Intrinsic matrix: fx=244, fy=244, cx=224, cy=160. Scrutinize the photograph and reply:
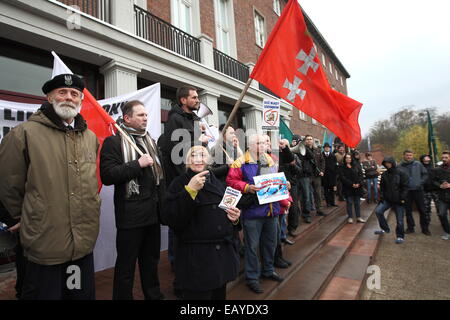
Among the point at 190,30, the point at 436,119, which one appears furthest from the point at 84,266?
the point at 436,119

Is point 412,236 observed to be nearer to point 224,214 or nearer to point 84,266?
point 224,214

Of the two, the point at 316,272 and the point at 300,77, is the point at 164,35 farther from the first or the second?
the point at 316,272

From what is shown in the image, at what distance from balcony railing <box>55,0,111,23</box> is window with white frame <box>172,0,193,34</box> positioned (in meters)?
2.37

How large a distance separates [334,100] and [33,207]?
306 cm

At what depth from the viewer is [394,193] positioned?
554cm

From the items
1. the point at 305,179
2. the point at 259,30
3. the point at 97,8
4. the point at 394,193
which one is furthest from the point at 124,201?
the point at 259,30

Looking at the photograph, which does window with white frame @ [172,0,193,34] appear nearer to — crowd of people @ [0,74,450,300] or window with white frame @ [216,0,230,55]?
window with white frame @ [216,0,230,55]

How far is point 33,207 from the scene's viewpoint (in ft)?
5.01

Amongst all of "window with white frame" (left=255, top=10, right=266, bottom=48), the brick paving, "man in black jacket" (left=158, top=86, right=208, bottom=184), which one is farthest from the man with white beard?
"window with white frame" (left=255, top=10, right=266, bottom=48)

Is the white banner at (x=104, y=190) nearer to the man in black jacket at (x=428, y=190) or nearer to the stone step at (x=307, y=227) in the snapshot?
the stone step at (x=307, y=227)

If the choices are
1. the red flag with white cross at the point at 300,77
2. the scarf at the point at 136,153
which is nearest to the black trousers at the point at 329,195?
the red flag with white cross at the point at 300,77

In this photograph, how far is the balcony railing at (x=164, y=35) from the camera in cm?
635

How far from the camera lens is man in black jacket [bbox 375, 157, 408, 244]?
5.43 meters

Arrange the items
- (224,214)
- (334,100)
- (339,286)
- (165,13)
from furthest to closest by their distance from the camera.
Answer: (165,13), (339,286), (334,100), (224,214)
